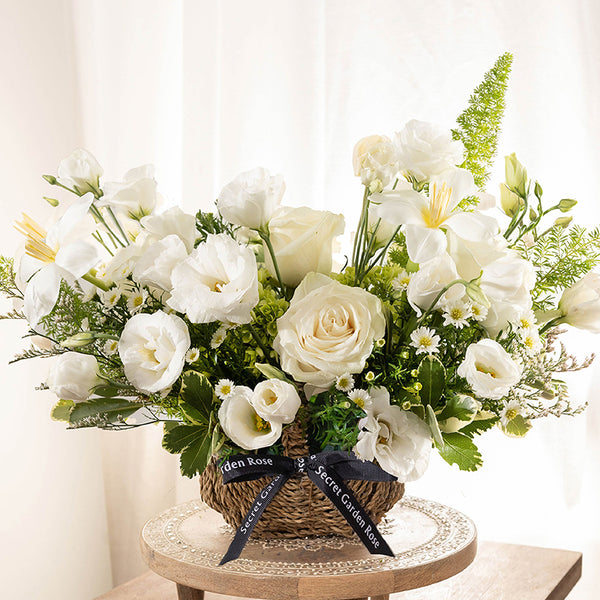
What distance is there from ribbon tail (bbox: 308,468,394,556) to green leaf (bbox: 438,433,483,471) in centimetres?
11

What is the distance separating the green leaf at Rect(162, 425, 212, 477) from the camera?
2.37 feet

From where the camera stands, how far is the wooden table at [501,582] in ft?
3.79

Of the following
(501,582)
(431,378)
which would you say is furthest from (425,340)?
(501,582)

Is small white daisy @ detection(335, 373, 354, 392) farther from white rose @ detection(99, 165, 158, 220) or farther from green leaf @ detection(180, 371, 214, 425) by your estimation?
white rose @ detection(99, 165, 158, 220)

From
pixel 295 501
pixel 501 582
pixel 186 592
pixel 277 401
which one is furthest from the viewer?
pixel 501 582

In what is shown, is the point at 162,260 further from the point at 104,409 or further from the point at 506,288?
the point at 506,288

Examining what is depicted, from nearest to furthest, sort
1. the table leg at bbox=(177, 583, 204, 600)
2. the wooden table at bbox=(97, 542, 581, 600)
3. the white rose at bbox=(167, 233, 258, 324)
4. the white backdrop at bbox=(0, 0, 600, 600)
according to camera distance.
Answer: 1. the white rose at bbox=(167, 233, 258, 324)
2. the table leg at bbox=(177, 583, 204, 600)
3. the wooden table at bbox=(97, 542, 581, 600)
4. the white backdrop at bbox=(0, 0, 600, 600)

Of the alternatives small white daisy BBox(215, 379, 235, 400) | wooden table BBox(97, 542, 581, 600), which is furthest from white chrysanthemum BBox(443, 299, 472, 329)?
wooden table BBox(97, 542, 581, 600)

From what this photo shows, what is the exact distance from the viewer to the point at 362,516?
0.77 meters

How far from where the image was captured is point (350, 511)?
771 mm

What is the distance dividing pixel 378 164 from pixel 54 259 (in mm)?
329

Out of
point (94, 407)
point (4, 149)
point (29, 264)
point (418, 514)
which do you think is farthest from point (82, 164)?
point (4, 149)

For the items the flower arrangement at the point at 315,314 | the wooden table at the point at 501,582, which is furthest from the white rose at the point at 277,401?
the wooden table at the point at 501,582

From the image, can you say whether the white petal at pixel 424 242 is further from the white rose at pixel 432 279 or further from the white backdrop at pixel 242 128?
the white backdrop at pixel 242 128
